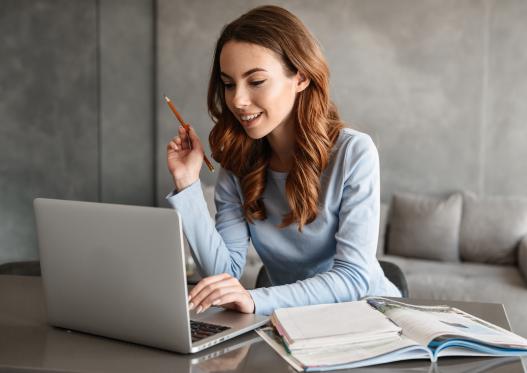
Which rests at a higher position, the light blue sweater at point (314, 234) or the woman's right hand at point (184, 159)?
the woman's right hand at point (184, 159)

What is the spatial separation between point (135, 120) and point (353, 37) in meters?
1.73

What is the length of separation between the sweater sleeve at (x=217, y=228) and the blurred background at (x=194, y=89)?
2936mm

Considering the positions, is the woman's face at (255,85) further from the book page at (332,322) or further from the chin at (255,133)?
the book page at (332,322)

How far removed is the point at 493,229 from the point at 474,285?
0.64 metres

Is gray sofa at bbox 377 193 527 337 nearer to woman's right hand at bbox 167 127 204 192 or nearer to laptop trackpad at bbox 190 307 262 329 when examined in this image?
woman's right hand at bbox 167 127 204 192

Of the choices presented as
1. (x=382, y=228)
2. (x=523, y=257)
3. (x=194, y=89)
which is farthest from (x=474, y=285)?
(x=194, y=89)

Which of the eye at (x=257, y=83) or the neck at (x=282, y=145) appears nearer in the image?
the eye at (x=257, y=83)

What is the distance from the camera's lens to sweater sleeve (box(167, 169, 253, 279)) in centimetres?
185

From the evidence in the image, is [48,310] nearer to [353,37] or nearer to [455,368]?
[455,368]

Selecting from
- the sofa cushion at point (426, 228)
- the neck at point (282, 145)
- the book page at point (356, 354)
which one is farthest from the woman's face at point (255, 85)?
the sofa cushion at point (426, 228)

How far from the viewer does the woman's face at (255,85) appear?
181 cm

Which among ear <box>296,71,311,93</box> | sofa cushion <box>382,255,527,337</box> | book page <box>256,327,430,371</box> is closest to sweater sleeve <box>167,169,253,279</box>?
ear <box>296,71,311,93</box>

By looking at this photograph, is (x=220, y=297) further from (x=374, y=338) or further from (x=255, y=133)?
(x=255, y=133)

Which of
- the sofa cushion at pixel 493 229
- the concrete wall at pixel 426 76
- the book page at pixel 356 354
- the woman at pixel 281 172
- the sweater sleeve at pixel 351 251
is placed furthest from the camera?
the concrete wall at pixel 426 76
